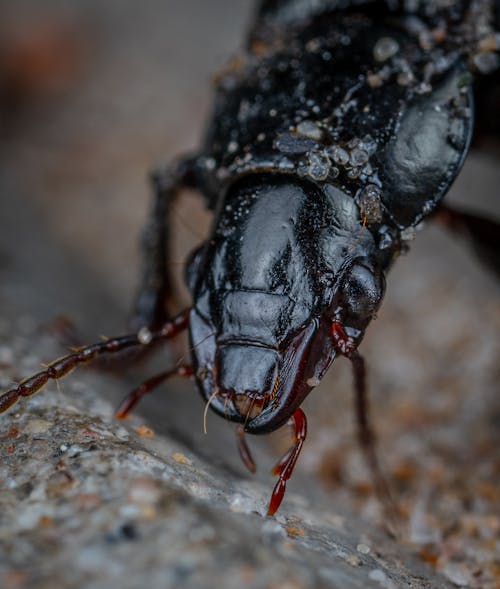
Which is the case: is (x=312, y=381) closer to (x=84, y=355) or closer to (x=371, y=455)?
(x=84, y=355)

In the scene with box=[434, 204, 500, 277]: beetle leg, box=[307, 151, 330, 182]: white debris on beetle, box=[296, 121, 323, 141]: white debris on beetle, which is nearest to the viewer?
box=[307, 151, 330, 182]: white debris on beetle

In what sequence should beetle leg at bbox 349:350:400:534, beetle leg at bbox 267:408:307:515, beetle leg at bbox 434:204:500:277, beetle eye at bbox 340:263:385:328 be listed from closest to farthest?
beetle leg at bbox 267:408:307:515, beetle eye at bbox 340:263:385:328, beetle leg at bbox 349:350:400:534, beetle leg at bbox 434:204:500:277

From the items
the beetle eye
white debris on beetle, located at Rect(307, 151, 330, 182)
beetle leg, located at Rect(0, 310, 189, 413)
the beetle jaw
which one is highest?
white debris on beetle, located at Rect(307, 151, 330, 182)

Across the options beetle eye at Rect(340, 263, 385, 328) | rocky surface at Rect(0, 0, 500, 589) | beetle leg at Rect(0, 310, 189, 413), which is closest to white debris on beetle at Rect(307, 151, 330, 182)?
beetle eye at Rect(340, 263, 385, 328)

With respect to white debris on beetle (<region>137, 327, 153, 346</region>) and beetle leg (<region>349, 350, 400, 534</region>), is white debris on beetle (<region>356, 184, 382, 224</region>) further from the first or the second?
white debris on beetle (<region>137, 327, 153, 346</region>)

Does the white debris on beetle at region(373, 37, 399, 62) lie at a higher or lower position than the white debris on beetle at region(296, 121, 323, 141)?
higher

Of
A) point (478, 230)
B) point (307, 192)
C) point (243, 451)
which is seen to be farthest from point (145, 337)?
point (478, 230)

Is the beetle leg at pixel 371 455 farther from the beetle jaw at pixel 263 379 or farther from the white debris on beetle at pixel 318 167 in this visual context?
the white debris on beetle at pixel 318 167

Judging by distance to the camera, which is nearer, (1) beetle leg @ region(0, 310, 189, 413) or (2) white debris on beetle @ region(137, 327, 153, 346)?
(1) beetle leg @ region(0, 310, 189, 413)
